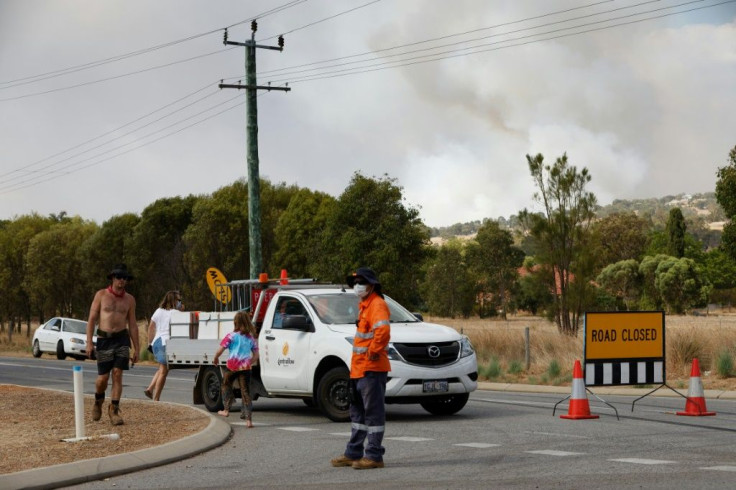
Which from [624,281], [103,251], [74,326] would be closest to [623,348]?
[74,326]

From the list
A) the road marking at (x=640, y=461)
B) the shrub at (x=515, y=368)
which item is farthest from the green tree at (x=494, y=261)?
the road marking at (x=640, y=461)

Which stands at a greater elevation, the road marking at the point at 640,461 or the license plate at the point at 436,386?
the license plate at the point at 436,386

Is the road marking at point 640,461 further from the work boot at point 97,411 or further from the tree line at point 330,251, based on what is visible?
the tree line at point 330,251

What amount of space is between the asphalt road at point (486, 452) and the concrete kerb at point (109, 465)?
14cm

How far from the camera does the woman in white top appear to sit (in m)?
19.4

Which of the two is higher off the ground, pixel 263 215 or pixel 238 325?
pixel 263 215

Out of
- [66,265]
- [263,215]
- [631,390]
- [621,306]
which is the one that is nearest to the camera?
[631,390]

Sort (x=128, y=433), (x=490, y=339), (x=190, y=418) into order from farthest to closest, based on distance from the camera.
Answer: (x=490, y=339)
(x=190, y=418)
(x=128, y=433)

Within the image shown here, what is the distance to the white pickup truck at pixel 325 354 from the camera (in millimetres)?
15594

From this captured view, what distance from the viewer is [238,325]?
16.2 meters

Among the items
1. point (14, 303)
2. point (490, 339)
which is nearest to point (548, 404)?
point (490, 339)

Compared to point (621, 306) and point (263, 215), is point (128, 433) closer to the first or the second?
point (263, 215)

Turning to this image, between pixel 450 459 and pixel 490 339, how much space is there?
19.7 m

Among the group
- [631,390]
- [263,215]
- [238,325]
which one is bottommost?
[631,390]
